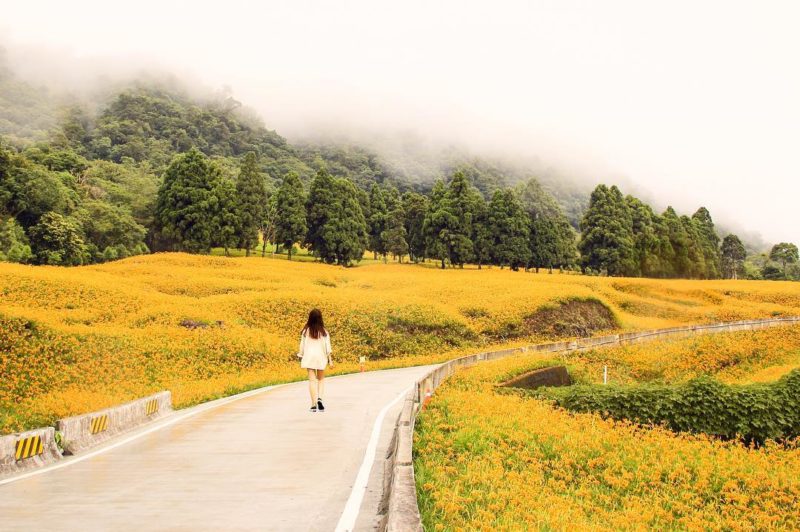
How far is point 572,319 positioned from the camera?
162 ft

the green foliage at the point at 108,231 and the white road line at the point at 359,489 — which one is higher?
the green foliage at the point at 108,231

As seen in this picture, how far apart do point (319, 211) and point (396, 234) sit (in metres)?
15.7

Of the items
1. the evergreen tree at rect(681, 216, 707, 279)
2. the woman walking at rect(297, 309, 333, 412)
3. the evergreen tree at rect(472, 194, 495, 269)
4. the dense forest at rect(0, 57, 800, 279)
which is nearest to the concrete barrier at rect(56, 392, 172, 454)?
the woman walking at rect(297, 309, 333, 412)

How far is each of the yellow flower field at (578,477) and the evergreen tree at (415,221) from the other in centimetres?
7864

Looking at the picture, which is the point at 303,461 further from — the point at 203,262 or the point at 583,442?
the point at 203,262

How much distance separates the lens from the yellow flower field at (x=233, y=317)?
23.2 meters

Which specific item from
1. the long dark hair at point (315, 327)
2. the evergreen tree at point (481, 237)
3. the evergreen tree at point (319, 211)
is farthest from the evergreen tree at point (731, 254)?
the long dark hair at point (315, 327)

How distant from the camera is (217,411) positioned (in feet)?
54.0

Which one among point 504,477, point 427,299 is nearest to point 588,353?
point 427,299

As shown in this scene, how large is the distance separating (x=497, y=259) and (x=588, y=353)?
52.6 m

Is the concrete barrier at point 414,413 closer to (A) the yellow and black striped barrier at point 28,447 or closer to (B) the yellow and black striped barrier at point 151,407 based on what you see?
(A) the yellow and black striped barrier at point 28,447

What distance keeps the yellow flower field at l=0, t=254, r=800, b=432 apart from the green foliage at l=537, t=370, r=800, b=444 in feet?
39.5

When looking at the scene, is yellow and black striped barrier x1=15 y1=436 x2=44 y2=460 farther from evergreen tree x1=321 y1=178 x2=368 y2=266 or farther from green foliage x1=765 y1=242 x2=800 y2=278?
green foliage x1=765 y1=242 x2=800 y2=278

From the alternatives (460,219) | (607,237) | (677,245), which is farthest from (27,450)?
(677,245)
